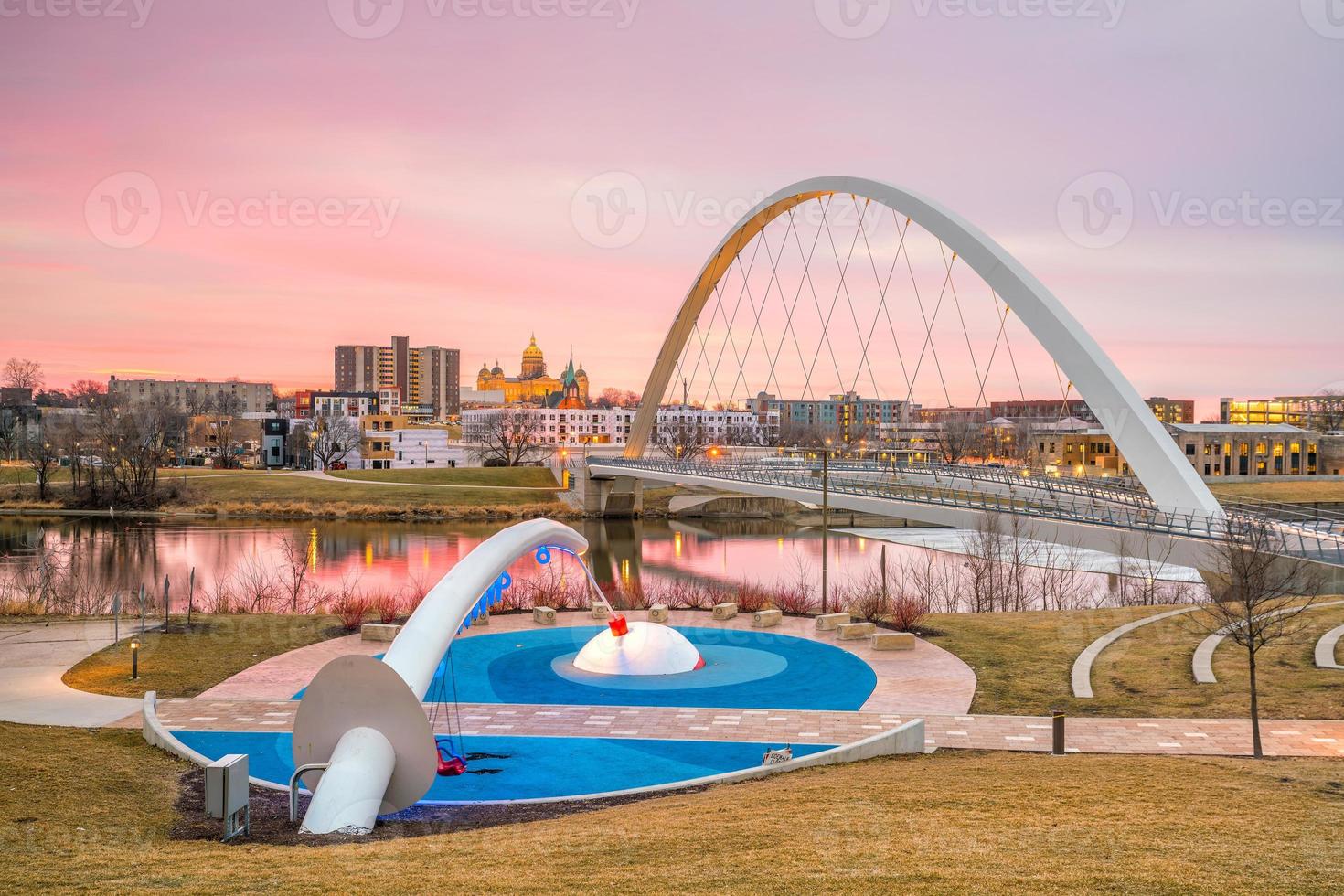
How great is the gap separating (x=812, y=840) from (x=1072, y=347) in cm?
2301

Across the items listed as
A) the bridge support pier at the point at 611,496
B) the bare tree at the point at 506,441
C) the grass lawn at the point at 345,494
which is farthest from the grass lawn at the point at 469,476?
the bare tree at the point at 506,441

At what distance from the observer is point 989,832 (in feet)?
27.6

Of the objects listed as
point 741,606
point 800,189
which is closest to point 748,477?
point 800,189

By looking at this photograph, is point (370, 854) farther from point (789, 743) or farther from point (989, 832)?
point (789, 743)

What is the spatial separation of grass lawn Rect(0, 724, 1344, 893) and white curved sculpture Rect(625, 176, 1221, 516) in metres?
15.4

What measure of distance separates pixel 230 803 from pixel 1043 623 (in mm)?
18621

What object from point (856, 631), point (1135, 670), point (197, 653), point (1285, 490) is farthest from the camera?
point (1285, 490)

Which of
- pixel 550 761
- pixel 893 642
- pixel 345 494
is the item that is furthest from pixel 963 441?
pixel 550 761

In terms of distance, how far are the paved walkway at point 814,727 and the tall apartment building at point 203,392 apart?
462ft

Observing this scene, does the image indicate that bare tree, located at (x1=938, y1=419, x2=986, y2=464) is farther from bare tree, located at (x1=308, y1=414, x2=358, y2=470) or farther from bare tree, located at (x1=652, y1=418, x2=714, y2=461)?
bare tree, located at (x1=308, y1=414, x2=358, y2=470)

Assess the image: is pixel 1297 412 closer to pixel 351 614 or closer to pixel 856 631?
pixel 856 631

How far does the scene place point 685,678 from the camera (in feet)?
62.2

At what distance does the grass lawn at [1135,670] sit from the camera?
15742 mm

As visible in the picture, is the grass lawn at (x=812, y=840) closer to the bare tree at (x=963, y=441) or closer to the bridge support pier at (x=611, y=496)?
the bridge support pier at (x=611, y=496)
